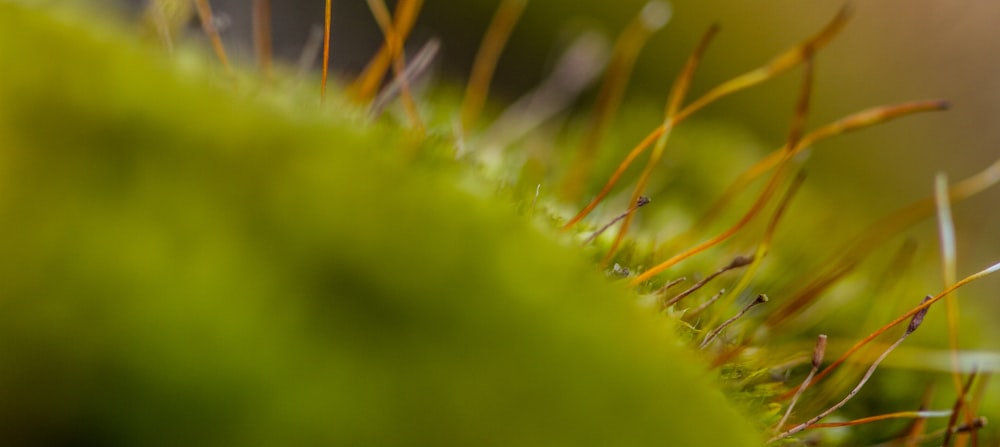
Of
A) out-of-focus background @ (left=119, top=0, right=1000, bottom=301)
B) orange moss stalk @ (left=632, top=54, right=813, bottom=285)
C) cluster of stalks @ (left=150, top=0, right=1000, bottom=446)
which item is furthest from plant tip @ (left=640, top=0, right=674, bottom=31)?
orange moss stalk @ (left=632, top=54, right=813, bottom=285)

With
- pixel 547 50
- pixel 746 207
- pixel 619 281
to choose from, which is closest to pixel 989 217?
pixel 547 50

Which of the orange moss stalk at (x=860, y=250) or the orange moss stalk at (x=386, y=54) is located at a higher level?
the orange moss stalk at (x=386, y=54)

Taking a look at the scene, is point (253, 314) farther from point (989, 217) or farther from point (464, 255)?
point (989, 217)

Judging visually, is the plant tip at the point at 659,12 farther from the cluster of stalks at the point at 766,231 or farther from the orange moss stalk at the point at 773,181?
the orange moss stalk at the point at 773,181

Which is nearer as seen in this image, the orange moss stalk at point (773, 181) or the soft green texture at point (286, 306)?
the soft green texture at point (286, 306)

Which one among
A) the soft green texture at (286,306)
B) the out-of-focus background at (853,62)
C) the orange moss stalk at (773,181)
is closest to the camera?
the soft green texture at (286,306)

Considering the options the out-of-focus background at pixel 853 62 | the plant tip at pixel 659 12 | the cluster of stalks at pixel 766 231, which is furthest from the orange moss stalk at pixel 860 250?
the out-of-focus background at pixel 853 62

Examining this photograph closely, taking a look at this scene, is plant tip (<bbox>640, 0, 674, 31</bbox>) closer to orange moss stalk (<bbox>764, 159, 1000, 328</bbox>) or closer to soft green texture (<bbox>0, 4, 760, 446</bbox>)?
orange moss stalk (<bbox>764, 159, 1000, 328</bbox>)

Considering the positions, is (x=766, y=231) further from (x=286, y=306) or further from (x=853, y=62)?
(x=853, y=62)
